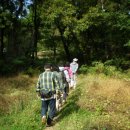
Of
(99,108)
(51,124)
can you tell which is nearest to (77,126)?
(51,124)

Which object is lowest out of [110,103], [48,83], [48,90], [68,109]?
[68,109]

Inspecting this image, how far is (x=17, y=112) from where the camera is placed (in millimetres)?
14266

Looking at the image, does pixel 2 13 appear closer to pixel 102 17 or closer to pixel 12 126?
pixel 102 17

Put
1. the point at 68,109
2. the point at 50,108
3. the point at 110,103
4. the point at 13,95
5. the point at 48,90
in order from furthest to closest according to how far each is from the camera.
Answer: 1. the point at 13,95
2. the point at 68,109
3. the point at 110,103
4. the point at 50,108
5. the point at 48,90

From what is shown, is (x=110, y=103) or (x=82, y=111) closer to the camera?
(x=82, y=111)

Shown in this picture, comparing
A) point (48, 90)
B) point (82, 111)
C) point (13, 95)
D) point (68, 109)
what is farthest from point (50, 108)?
point (13, 95)

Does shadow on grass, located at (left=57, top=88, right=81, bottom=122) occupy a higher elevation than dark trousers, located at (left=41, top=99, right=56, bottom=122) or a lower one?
lower

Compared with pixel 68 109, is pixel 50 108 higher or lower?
higher

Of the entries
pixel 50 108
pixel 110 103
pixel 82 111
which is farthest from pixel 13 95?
pixel 110 103

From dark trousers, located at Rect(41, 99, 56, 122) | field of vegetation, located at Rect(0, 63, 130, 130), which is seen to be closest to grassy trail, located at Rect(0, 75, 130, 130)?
field of vegetation, located at Rect(0, 63, 130, 130)

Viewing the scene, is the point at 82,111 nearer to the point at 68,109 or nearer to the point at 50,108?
the point at 68,109

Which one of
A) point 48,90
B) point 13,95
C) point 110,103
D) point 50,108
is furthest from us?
point 13,95

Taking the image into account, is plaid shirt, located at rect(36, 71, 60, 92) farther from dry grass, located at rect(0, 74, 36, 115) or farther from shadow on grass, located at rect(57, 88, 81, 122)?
dry grass, located at rect(0, 74, 36, 115)

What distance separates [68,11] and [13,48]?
5800 millimetres
